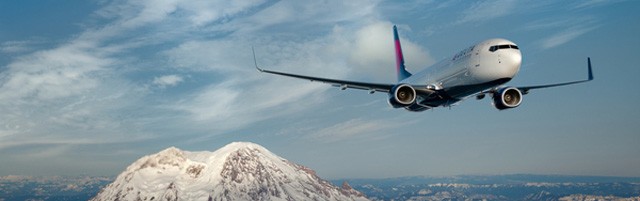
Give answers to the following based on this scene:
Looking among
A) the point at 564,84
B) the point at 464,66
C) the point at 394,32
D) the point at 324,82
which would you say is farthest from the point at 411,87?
the point at 394,32

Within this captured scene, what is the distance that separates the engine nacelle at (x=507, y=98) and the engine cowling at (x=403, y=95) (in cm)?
1010

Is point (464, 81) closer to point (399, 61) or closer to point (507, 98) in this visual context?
point (507, 98)

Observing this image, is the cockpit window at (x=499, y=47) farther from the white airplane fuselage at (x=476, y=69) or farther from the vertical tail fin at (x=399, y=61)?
the vertical tail fin at (x=399, y=61)

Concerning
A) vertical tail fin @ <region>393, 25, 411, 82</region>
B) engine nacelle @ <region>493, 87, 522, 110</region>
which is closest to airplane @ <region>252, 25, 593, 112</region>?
engine nacelle @ <region>493, 87, 522, 110</region>

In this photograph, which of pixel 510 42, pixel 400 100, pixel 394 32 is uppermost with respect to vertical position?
pixel 394 32

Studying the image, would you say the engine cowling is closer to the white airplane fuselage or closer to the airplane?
the airplane

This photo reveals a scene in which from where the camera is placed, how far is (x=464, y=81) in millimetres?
61344

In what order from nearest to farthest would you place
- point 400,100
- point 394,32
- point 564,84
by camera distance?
point 400,100 < point 564,84 < point 394,32

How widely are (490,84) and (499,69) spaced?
256 cm

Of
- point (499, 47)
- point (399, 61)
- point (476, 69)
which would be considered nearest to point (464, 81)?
point (476, 69)

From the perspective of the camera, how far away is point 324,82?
68625mm

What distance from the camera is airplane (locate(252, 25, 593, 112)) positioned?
57.4 metres

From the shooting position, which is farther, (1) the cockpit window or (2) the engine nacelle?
(2) the engine nacelle

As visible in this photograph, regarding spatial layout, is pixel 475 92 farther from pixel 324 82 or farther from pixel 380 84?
pixel 324 82
